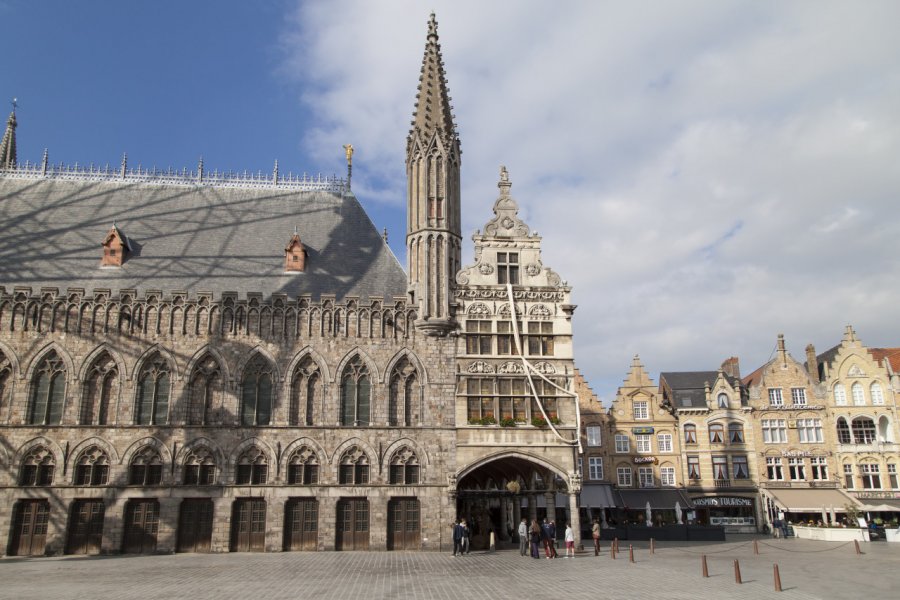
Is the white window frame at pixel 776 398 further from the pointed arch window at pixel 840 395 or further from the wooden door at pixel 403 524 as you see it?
the wooden door at pixel 403 524

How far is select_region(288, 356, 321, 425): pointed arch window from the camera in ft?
108

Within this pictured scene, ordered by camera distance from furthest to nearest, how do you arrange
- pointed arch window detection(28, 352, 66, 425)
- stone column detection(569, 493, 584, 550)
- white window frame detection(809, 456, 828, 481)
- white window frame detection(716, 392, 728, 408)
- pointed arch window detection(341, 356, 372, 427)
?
white window frame detection(716, 392, 728, 408), white window frame detection(809, 456, 828, 481), pointed arch window detection(341, 356, 372, 427), pointed arch window detection(28, 352, 66, 425), stone column detection(569, 493, 584, 550)

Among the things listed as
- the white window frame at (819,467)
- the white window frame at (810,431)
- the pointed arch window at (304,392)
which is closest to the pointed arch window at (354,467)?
the pointed arch window at (304,392)

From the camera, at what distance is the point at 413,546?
32.1 metres

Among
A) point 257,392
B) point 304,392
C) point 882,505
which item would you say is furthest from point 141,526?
point 882,505

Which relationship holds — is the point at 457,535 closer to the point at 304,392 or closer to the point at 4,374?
the point at 304,392

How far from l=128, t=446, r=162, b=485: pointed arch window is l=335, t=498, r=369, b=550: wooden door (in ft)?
27.6

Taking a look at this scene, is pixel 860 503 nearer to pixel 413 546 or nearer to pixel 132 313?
pixel 413 546

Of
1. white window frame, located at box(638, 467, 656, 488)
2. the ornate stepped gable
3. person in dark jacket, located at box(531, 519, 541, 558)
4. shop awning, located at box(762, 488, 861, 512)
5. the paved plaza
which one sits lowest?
the paved plaza

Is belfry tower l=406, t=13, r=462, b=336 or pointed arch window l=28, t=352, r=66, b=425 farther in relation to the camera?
belfry tower l=406, t=13, r=462, b=336

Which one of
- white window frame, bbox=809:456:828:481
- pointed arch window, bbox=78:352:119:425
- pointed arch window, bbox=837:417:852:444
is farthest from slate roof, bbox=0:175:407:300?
pointed arch window, bbox=837:417:852:444

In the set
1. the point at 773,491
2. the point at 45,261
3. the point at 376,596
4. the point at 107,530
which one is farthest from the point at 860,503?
the point at 45,261

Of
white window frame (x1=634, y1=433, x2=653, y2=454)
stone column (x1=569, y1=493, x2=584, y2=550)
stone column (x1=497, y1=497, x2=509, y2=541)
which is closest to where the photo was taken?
stone column (x1=569, y1=493, x2=584, y2=550)

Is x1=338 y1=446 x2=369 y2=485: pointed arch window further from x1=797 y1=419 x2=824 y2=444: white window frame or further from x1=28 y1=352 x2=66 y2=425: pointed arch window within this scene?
x1=797 y1=419 x2=824 y2=444: white window frame
